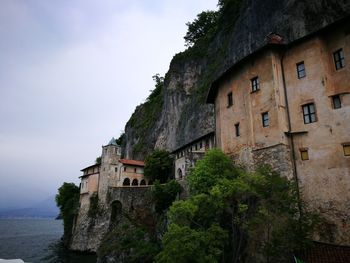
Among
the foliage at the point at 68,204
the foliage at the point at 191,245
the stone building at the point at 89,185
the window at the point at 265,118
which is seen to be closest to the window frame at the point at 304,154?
the window at the point at 265,118

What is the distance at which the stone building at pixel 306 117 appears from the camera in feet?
50.4

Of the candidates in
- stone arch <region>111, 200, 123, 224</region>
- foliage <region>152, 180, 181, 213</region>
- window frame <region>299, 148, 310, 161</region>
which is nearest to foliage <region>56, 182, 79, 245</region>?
stone arch <region>111, 200, 123, 224</region>

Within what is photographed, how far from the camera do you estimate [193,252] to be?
13.0 meters

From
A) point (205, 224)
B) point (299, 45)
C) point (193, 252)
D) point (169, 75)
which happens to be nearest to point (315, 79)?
point (299, 45)

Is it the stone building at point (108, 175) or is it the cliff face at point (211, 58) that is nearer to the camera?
the cliff face at point (211, 58)

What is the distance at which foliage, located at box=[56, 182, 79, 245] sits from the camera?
159 ft

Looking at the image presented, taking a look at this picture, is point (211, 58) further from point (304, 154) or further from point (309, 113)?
point (304, 154)

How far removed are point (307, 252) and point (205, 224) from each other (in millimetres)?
6118

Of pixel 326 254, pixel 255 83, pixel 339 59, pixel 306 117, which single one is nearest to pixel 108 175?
pixel 255 83

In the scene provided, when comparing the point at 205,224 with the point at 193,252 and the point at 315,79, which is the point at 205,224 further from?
the point at 315,79

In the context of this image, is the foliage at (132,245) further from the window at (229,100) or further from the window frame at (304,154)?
the window frame at (304,154)

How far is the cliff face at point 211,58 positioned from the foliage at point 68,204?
62.9 feet

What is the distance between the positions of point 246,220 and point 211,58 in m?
39.7

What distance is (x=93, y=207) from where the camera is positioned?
43.2 m
